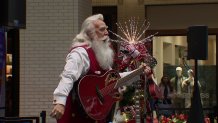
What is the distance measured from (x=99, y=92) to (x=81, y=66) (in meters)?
0.31

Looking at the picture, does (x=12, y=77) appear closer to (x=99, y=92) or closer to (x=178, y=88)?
(x=178, y=88)

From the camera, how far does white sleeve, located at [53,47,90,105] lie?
5.21 meters

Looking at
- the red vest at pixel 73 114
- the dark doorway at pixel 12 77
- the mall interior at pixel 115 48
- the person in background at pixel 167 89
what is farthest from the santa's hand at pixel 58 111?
the person in background at pixel 167 89

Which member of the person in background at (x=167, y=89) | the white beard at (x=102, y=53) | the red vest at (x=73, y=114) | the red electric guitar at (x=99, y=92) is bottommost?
the person in background at (x=167, y=89)

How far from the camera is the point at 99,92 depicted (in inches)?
222

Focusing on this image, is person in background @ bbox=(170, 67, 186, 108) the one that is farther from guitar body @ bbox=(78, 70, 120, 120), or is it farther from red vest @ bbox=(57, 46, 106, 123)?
red vest @ bbox=(57, 46, 106, 123)

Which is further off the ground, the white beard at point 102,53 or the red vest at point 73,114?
the white beard at point 102,53

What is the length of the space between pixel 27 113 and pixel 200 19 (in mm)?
5298

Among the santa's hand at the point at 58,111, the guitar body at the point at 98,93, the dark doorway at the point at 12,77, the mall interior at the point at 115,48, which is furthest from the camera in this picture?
the dark doorway at the point at 12,77

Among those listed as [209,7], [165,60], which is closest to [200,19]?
[209,7]

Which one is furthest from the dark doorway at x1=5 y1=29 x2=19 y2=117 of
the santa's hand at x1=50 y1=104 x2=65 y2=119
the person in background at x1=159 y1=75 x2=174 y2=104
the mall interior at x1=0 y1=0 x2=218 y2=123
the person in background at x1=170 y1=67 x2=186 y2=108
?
the santa's hand at x1=50 y1=104 x2=65 y2=119

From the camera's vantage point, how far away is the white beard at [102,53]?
5754 millimetres

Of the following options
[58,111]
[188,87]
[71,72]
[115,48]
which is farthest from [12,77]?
[58,111]

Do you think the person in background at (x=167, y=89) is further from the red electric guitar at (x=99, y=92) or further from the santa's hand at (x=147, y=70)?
the red electric guitar at (x=99, y=92)
